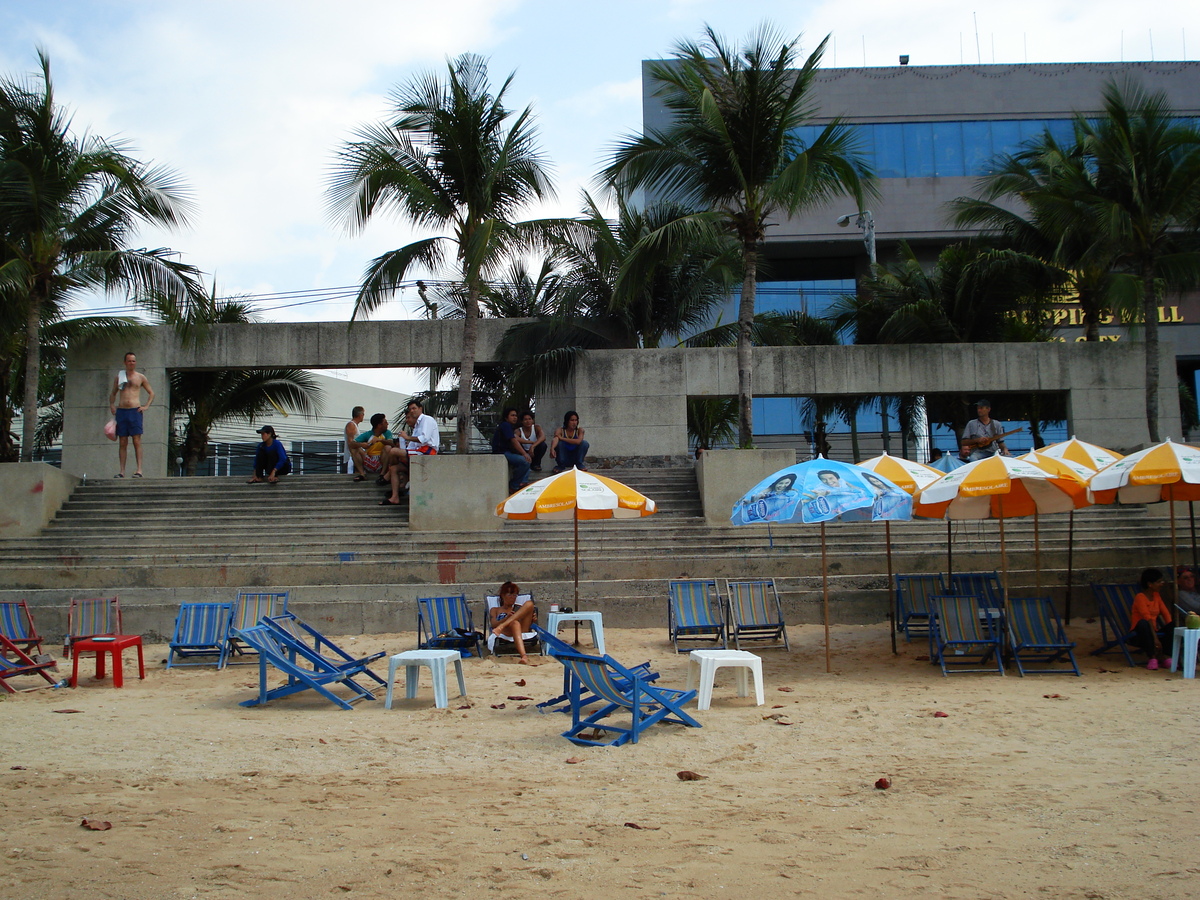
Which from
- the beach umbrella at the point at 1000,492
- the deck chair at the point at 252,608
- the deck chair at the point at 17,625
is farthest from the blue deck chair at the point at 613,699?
the deck chair at the point at 17,625

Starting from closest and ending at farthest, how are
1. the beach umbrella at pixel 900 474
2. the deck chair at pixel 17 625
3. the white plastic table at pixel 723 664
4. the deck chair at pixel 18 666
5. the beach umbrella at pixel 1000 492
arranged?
the white plastic table at pixel 723 664 < the deck chair at pixel 18 666 < the beach umbrella at pixel 1000 492 < the deck chair at pixel 17 625 < the beach umbrella at pixel 900 474

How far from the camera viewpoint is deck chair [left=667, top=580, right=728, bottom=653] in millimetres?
10953

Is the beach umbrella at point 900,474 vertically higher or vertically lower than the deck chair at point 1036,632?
higher

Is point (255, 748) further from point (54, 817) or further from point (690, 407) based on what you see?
point (690, 407)

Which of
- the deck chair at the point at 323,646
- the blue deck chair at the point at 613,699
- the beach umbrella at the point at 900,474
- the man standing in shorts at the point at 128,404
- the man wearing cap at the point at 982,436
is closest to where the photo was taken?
the blue deck chair at the point at 613,699

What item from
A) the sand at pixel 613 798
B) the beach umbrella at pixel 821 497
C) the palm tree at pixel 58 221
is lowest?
the sand at pixel 613 798

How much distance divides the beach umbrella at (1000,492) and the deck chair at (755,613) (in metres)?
1.98

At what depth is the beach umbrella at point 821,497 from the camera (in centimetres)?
895

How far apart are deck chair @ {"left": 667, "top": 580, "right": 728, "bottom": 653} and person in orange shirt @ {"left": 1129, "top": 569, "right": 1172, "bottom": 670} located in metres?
4.21

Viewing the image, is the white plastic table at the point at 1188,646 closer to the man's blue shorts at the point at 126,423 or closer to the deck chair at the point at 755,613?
the deck chair at the point at 755,613

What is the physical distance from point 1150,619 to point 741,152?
394 inches

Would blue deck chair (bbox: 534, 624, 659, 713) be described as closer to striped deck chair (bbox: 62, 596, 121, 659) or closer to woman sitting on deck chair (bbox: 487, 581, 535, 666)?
woman sitting on deck chair (bbox: 487, 581, 535, 666)

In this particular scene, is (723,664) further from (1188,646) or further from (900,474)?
(1188,646)

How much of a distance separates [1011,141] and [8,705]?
36901 millimetres
